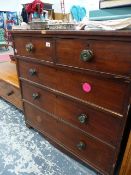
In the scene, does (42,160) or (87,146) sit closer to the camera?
(87,146)

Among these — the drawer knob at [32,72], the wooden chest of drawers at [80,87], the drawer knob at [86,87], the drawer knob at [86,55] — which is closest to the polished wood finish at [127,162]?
the wooden chest of drawers at [80,87]

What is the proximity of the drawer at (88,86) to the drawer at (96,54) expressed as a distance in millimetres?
55

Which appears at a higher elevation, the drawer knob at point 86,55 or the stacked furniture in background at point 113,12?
the stacked furniture in background at point 113,12

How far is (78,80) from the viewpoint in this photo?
0.84 m

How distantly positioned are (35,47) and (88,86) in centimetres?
42

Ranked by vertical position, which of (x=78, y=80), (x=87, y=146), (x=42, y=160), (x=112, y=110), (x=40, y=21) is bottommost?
(x=42, y=160)

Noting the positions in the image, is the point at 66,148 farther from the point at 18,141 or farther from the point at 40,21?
the point at 40,21

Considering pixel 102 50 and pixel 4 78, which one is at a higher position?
pixel 102 50

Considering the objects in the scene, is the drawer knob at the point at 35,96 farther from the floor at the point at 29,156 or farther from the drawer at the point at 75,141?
the floor at the point at 29,156

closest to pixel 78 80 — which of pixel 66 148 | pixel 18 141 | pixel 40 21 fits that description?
pixel 40 21

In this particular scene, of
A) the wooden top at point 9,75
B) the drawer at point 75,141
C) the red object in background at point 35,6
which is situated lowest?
the drawer at point 75,141

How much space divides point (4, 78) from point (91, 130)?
3.69ft

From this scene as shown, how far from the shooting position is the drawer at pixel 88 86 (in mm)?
713

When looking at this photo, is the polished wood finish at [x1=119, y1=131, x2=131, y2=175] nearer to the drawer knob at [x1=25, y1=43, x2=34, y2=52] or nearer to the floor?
the floor
